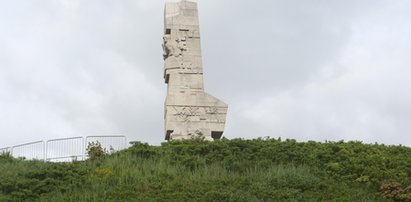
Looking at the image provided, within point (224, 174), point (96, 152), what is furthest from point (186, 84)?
point (224, 174)

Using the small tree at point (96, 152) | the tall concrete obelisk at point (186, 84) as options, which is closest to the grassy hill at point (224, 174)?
the small tree at point (96, 152)

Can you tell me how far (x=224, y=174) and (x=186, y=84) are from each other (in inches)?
343

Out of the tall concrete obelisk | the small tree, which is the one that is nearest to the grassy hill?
the small tree

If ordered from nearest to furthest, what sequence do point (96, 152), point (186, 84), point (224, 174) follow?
1. point (224, 174)
2. point (96, 152)
3. point (186, 84)

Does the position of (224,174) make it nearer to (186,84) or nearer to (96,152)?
(96,152)

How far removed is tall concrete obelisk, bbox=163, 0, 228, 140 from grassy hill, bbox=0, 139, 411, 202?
4.23m

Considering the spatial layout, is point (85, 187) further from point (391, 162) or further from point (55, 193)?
point (391, 162)

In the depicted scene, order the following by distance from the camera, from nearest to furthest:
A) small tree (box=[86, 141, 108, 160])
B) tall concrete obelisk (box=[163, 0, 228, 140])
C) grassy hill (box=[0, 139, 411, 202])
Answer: grassy hill (box=[0, 139, 411, 202]) → small tree (box=[86, 141, 108, 160]) → tall concrete obelisk (box=[163, 0, 228, 140])

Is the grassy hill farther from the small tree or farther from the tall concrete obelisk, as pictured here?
the tall concrete obelisk

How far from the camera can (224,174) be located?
1816 centimetres

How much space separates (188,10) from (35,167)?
10.2 meters

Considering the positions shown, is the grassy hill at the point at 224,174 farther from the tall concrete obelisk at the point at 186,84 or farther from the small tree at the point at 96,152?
the tall concrete obelisk at the point at 186,84

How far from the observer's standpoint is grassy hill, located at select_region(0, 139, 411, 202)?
16.2 meters

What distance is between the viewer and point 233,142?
21.2 metres
